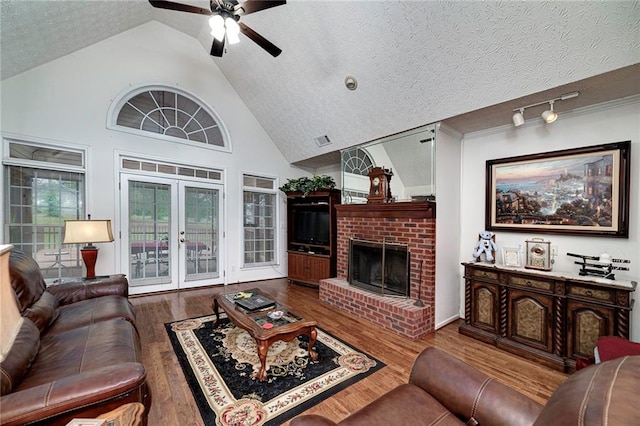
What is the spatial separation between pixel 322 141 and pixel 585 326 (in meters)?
4.00

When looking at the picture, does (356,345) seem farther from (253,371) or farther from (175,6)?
(175,6)

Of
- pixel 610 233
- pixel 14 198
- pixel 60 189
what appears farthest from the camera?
pixel 60 189

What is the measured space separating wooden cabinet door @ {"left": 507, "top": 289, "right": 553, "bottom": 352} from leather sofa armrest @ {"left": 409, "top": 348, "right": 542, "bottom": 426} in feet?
5.88

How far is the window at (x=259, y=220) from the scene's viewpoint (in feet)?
17.5

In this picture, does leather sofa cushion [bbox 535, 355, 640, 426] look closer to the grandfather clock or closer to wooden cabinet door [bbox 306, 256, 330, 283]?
the grandfather clock

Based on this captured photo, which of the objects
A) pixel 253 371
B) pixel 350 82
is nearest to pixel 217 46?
pixel 350 82

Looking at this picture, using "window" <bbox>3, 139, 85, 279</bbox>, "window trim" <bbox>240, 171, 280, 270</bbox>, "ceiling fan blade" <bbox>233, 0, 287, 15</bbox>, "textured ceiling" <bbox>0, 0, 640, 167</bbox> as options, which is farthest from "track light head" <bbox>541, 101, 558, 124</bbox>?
"window" <bbox>3, 139, 85, 279</bbox>

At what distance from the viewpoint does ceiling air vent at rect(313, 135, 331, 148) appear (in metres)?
4.46

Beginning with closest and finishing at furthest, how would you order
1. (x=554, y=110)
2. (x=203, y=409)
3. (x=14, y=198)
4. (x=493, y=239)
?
(x=203, y=409), (x=554, y=110), (x=493, y=239), (x=14, y=198)

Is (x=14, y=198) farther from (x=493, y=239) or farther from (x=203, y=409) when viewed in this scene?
(x=493, y=239)

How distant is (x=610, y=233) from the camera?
7.95 feet

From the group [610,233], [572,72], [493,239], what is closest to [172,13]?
[572,72]

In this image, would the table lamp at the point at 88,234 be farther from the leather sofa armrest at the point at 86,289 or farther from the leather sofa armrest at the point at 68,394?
the leather sofa armrest at the point at 68,394

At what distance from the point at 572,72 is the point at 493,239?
178 centimetres
